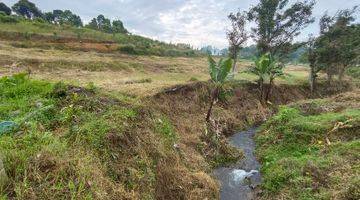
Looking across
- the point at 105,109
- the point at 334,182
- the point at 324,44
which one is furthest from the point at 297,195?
the point at 324,44

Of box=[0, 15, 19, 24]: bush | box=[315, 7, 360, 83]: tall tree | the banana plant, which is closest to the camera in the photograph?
the banana plant

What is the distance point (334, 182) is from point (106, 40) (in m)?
36.5

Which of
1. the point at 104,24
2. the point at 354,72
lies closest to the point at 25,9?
the point at 104,24

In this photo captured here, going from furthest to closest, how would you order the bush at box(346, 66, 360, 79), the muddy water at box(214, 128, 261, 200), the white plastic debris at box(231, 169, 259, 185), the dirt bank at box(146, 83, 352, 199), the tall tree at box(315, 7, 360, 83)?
the bush at box(346, 66, 360, 79) < the tall tree at box(315, 7, 360, 83) < the white plastic debris at box(231, 169, 259, 185) < the muddy water at box(214, 128, 261, 200) < the dirt bank at box(146, 83, 352, 199)

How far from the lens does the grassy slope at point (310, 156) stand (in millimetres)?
10117

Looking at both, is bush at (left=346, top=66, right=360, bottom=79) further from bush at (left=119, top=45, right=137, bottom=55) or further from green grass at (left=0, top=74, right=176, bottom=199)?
green grass at (left=0, top=74, right=176, bottom=199)

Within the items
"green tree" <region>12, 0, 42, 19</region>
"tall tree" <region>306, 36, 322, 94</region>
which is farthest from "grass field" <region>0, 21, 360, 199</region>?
"green tree" <region>12, 0, 42, 19</region>

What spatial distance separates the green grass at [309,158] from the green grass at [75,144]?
446cm

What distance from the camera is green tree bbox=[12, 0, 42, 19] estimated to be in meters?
63.3

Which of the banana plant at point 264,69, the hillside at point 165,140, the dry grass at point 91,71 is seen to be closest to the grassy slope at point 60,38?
the dry grass at point 91,71

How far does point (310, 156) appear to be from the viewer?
12727 mm

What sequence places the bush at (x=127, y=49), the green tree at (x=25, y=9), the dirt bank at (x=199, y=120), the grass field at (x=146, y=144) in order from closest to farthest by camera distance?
the grass field at (x=146, y=144)
the dirt bank at (x=199, y=120)
the bush at (x=127, y=49)
the green tree at (x=25, y=9)

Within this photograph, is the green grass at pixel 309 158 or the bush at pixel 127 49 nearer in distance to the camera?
the green grass at pixel 309 158

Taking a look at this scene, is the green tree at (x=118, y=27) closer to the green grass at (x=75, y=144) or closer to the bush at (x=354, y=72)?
the bush at (x=354, y=72)
